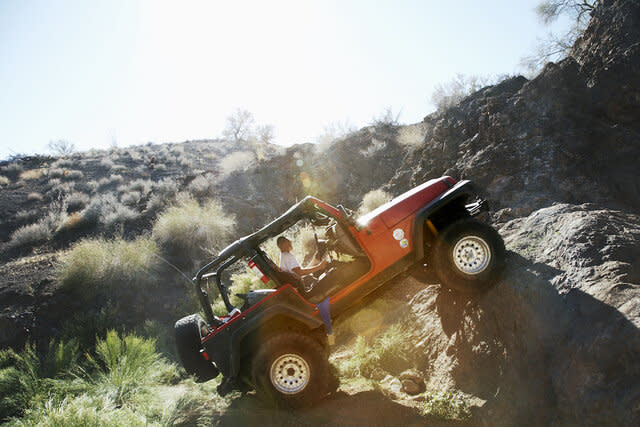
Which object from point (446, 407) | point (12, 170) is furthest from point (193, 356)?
point (12, 170)

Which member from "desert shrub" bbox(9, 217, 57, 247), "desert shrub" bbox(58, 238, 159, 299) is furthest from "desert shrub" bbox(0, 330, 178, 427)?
"desert shrub" bbox(9, 217, 57, 247)

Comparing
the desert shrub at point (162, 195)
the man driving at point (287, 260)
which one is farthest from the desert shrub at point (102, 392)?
the desert shrub at point (162, 195)

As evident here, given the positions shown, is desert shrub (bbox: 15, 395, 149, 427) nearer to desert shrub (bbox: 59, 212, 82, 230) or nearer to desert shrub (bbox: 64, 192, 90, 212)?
desert shrub (bbox: 59, 212, 82, 230)

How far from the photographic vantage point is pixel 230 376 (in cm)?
404

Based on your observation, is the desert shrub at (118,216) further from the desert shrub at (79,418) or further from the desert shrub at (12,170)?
the desert shrub at (79,418)

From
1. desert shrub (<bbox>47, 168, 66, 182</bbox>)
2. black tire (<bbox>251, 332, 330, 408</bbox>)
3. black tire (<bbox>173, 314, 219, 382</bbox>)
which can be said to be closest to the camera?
black tire (<bbox>251, 332, 330, 408</bbox>)

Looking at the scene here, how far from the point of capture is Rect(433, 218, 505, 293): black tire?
4.03 m

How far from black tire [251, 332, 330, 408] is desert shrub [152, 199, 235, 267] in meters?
Answer: 9.47

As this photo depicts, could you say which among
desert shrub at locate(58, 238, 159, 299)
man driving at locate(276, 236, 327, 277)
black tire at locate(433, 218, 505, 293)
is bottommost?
black tire at locate(433, 218, 505, 293)

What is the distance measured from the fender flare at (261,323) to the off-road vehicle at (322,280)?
1cm

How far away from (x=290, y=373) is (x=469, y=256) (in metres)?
2.50

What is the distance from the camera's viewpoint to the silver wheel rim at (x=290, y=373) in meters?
4.01

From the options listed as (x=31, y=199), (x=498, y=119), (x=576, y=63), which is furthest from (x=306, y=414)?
(x=31, y=199)

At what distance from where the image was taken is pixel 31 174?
2278cm
